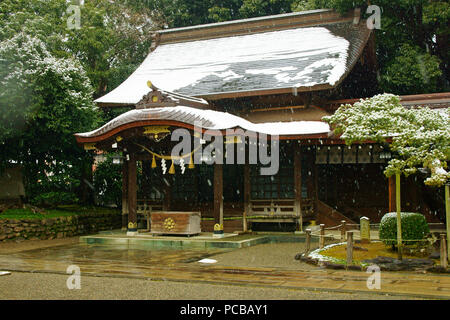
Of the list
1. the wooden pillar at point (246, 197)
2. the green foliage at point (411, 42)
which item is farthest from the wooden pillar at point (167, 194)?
the green foliage at point (411, 42)

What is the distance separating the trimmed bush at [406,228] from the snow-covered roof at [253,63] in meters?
6.70

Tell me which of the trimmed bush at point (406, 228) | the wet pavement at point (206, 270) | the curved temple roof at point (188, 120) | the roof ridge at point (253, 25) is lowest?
the wet pavement at point (206, 270)

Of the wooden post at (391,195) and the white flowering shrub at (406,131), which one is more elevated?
the white flowering shrub at (406,131)

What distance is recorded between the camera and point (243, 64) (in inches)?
846

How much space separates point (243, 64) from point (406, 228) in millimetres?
11993

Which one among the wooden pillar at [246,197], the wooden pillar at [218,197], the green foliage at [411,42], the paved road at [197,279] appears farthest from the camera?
the green foliage at [411,42]

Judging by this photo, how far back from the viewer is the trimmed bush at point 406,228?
11266 mm

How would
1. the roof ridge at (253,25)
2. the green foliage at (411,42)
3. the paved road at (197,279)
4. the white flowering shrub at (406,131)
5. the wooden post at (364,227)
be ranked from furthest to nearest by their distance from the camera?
the roof ridge at (253,25) < the green foliage at (411,42) < the wooden post at (364,227) < the white flowering shrub at (406,131) < the paved road at (197,279)

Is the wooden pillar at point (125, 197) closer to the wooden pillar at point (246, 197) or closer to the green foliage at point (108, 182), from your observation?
the wooden pillar at point (246, 197)

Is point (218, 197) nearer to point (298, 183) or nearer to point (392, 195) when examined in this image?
point (298, 183)

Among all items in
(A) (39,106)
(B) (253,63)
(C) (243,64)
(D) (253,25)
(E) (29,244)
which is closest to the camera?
(E) (29,244)

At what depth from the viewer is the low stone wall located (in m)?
17.2

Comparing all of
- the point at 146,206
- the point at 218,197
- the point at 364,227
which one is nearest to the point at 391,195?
the point at 364,227

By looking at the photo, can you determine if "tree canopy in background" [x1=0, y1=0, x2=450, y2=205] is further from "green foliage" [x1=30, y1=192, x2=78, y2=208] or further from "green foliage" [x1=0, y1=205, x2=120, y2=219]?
"green foliage" [x1=0, y1=205, x2=120, y2=219]
